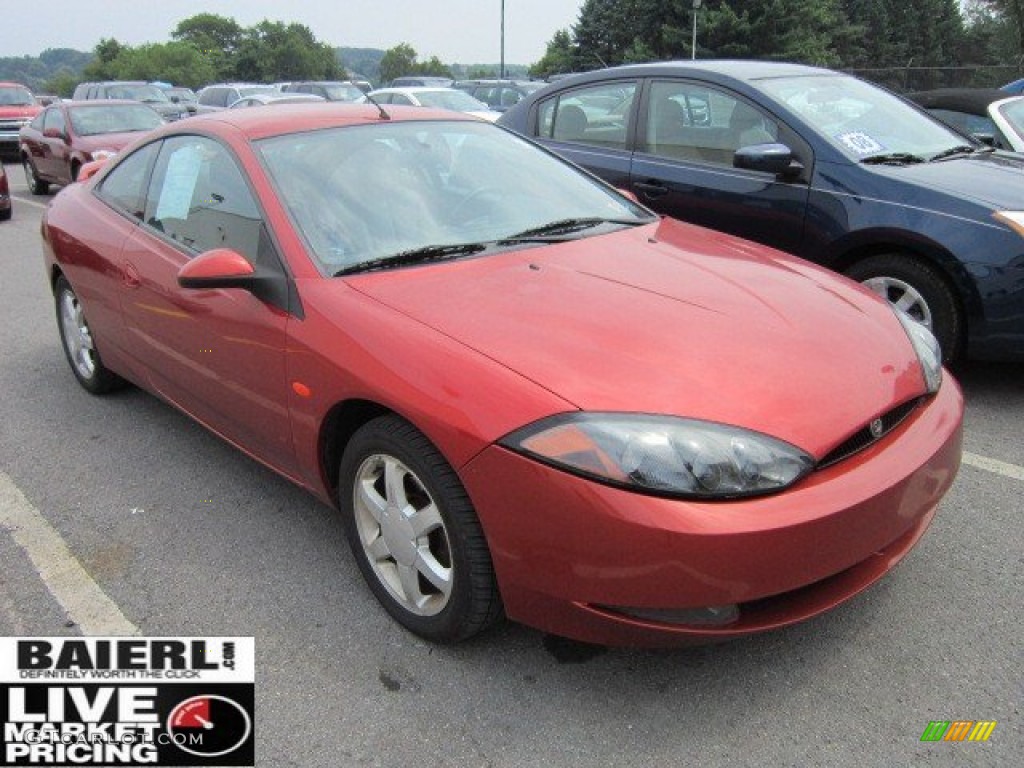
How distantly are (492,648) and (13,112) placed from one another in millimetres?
20897

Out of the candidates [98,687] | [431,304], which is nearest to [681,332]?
[431,304]

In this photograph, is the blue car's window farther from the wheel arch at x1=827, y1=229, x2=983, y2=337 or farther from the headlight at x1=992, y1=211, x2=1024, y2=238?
the headlight at x1=992, y1=211, x2=1024, y2=238

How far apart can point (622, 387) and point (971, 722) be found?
1.17 meters

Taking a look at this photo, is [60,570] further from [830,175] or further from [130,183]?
[830,175]

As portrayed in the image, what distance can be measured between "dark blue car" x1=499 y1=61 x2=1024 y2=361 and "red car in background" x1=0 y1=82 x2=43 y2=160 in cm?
1742

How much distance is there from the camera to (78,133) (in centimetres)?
1155

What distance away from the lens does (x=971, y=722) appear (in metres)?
2.11

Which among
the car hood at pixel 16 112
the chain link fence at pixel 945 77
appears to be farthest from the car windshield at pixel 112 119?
the chain link fence at pixel 945 77

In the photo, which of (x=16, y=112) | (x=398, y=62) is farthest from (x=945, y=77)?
(x=398, y=62)

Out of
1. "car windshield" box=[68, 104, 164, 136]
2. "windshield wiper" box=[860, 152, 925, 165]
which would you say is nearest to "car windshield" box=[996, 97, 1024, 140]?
"windshield wiper" box=[860, 152, 925, 165]

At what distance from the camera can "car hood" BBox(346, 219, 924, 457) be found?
2.11 m

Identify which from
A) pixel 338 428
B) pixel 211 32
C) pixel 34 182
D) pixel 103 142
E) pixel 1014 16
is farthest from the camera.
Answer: pixel 211 32

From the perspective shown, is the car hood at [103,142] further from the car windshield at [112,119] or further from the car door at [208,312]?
the car door at [208,312]

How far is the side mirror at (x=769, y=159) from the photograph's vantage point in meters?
4.39
